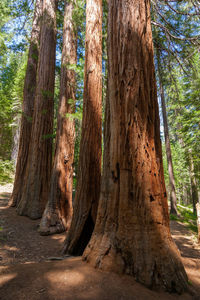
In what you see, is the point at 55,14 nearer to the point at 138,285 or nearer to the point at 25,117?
the point at 25,117

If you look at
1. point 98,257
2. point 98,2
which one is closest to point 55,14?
point 98,2

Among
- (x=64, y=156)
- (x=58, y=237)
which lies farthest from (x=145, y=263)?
(x=64, y=156)

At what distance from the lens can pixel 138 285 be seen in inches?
77.9

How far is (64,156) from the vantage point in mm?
6414

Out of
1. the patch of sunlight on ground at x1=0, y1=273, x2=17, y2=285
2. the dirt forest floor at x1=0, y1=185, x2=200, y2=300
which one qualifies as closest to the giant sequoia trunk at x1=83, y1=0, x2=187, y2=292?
the dirt forest floor at x1=0, y1=185, x2=200, y2=300

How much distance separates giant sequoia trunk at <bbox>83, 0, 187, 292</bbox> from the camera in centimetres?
218

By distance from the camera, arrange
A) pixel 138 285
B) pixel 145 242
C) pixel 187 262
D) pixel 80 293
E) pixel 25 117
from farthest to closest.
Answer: pixel 25 117
pixel 187 262
pixel 145 242
pixel 138 285
pixel 80 293

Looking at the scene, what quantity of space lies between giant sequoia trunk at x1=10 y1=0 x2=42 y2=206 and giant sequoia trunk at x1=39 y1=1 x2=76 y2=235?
3.13 metres

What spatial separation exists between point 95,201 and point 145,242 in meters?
2.10

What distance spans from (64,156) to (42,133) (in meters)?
1.99

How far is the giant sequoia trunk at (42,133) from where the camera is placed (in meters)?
7.29

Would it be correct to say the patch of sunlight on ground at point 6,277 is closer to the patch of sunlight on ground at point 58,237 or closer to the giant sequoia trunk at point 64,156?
the patch of sunlight on ground at point 58,237

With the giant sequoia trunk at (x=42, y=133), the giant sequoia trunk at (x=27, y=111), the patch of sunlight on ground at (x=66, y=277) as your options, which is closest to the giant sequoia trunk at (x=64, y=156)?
the giant sequoia trunk at (x=42, y=133)

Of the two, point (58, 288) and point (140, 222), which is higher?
point (140, 222)
